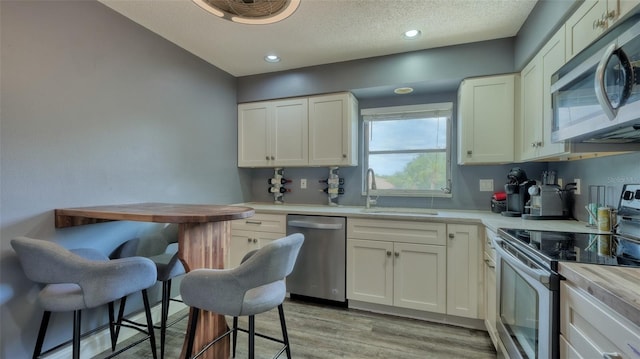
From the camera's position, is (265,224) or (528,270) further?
(265,224)

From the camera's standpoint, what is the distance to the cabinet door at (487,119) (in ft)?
7.77

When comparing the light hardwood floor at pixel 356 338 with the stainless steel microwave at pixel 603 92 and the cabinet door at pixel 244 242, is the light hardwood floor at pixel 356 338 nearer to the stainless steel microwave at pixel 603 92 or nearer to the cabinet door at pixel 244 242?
the cabinet door at pixel 244 242

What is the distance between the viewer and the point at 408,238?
7.81ft

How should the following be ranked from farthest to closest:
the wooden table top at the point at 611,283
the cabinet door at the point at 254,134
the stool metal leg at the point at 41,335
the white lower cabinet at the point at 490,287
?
the cabinet door at the point at 254,134, the white lower cabinet at the point at 490,287, the stool metal leg at the point at 41,335, the wooden table top at the point at 611,283

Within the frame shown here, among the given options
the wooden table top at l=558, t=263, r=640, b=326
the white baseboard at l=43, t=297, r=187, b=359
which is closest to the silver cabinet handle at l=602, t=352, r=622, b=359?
the wooden table top at l=558, t=263, r=640, b=326

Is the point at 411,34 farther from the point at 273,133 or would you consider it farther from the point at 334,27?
the point at 273,133

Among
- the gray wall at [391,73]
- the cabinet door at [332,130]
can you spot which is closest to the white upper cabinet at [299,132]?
the cabinet door at [332,130]

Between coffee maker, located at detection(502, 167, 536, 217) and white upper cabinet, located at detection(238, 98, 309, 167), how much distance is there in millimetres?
1957

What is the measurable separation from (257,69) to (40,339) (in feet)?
9.28

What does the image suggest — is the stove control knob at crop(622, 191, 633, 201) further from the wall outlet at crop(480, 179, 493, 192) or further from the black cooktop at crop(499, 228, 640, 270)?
the wall outlet at crop(480, 179, 493, 192)

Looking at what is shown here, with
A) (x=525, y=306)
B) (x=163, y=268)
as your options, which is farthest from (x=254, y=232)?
(x=525, y=306)

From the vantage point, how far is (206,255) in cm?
162

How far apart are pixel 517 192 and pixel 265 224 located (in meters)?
2.32

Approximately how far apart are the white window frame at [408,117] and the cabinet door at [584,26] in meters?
1.32
